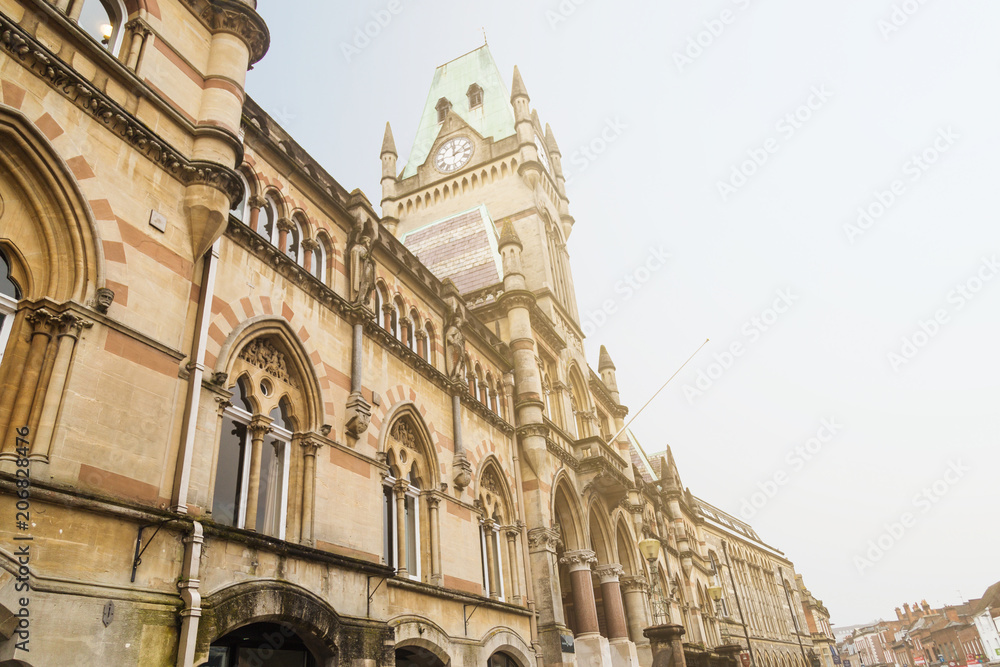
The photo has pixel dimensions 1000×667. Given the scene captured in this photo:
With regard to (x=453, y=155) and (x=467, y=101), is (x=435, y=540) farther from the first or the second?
(x=467, y=101)

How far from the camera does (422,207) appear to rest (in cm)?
3978

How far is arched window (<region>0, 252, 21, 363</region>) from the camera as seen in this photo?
27.6ft

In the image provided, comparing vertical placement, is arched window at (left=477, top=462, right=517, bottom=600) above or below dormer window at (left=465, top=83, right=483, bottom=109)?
below

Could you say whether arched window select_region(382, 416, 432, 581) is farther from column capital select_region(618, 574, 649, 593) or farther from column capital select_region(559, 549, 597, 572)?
column capital select_region(618, 574, 649, 593)

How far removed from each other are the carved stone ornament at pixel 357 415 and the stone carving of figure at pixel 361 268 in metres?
2.47

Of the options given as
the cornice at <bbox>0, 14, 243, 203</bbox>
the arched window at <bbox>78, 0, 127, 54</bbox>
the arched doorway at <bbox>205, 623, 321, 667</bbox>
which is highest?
the arched window at <bbox>78, 0, 127, 54</bbox>

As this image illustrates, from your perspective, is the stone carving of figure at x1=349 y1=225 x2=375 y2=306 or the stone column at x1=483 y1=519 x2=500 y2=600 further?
the stone column at x1=483 y1=519 x2=500 y2=600

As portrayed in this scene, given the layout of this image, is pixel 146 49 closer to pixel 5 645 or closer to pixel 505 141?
pixel 5 645

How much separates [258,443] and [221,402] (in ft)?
4.15

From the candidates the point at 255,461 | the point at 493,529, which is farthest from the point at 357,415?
the point at 493,529

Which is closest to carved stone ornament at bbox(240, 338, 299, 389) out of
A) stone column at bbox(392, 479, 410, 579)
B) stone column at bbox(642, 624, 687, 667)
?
stone column at bbox(392, 479, 410, 579)

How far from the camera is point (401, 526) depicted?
15.5 m

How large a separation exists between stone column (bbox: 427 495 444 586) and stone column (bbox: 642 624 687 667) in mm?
14482

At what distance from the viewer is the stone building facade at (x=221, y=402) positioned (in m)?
8.29
